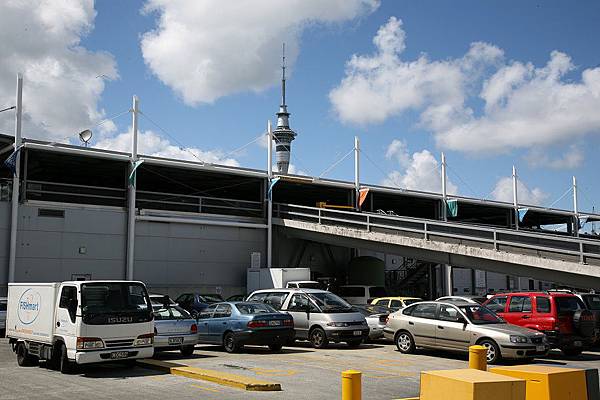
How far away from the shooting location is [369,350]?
18.5 metres

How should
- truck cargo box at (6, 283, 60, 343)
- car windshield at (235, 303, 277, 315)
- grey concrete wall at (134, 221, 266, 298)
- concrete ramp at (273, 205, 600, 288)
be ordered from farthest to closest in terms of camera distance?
grey concrete wall at (134, 221, 266, 298)
concrete ramp at (273, 205, 600, 288)
car windshield at (235, 303, 277, 315)
truck cargo box at (6, 283, 60, 343)

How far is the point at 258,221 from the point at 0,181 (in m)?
13.2

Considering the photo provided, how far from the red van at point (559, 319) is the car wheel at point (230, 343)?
305 inches

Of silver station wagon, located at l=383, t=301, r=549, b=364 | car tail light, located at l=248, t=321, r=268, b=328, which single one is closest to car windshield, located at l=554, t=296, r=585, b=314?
silver station wagon, located at l=383, t=301, r=549, b=364

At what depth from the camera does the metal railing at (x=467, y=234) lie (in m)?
21.5

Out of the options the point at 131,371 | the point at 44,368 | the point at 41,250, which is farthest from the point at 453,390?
the point at 41,250

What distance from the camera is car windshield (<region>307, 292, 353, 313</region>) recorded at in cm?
1898

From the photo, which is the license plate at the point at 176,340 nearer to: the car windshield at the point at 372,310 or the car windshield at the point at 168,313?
the car windshield at the point at 168,313

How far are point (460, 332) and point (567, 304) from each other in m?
3.61

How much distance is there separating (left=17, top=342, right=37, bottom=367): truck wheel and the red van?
12.5 m

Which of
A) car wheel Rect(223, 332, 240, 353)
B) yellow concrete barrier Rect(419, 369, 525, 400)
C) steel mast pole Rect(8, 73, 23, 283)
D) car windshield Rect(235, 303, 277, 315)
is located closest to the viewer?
yellow concrete barrier Rect(419, 369, 525, 400)

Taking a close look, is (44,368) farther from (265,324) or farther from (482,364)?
(482,364)

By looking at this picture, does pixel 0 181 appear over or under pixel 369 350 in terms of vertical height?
over

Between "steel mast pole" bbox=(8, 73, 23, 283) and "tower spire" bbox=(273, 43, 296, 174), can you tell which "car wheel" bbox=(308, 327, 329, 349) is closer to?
"steel mast pole" bbox=(8, 73, 23, 283)
